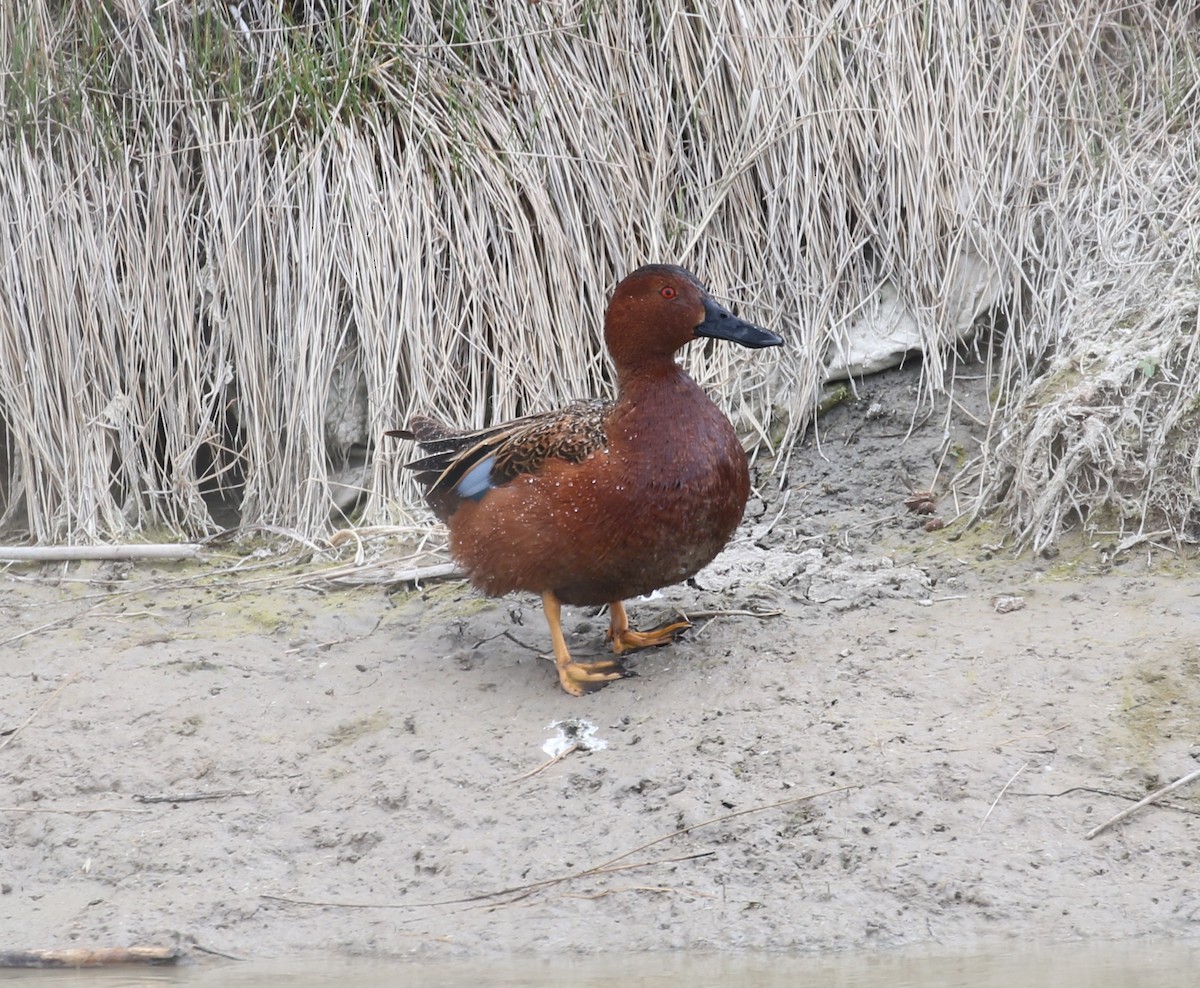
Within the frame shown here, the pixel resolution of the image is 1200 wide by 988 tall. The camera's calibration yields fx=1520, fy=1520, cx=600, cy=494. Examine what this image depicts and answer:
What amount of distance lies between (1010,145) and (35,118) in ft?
12.2

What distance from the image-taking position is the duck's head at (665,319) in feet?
14.5

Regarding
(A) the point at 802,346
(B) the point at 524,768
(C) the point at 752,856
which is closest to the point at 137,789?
(B) the point at 524,768

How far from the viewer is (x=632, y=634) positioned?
4.56 meters

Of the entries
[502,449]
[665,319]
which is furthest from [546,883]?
[665,319]

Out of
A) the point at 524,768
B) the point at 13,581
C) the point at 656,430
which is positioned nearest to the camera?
the point at 524,768

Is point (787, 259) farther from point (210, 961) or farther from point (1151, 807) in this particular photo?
point (210, 961)

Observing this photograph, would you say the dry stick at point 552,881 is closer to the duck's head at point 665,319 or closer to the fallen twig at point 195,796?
the fallen twig at point 195,796

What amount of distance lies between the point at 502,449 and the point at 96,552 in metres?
1.87

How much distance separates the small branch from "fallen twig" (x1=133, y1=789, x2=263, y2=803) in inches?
62.8

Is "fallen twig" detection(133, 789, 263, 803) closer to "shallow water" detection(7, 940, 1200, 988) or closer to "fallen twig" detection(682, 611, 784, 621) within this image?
"shallow water" detection(7, 940, 1200, 988)

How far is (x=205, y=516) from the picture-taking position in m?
5.84

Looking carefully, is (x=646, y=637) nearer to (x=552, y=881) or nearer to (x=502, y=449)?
(x=502, y=449)

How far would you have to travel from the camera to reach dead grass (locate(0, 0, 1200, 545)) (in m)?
5.71

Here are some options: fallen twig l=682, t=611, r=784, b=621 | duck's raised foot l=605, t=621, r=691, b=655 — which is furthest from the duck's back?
fallen twig l=682, t=611, r=784, b=621
